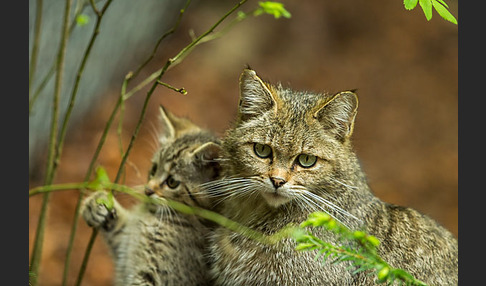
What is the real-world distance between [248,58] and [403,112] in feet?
7.71

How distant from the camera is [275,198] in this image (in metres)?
3.20

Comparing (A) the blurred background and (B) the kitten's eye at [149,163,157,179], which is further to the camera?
(A) the blurred background

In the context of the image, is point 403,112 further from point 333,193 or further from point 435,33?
point 333,193

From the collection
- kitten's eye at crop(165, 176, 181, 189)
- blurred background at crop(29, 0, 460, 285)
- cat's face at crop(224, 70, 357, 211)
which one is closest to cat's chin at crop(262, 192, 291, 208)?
cat's face at crop(224, 70, 357, 211)

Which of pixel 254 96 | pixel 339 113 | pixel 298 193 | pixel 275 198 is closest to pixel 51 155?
pixel 254 96

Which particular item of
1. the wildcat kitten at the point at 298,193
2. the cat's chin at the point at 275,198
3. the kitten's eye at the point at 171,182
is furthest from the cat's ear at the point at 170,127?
the cat's chin at the point at 275,198

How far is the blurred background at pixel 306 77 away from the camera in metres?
6.99

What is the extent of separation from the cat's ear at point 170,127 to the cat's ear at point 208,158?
19.6 inches

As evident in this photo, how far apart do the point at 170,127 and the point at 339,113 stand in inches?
56.9

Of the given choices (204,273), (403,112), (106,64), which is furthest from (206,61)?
(204,273)

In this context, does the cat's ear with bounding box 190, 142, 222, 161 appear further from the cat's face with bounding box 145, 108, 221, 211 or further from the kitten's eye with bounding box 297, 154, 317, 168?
the kitten's eye with bounding box 297, 154, 317, 168

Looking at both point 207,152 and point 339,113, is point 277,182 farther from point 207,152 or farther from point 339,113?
point 207,152

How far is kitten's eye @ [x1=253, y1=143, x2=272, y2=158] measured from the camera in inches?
128

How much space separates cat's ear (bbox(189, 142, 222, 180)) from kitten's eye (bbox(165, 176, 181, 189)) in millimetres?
193
